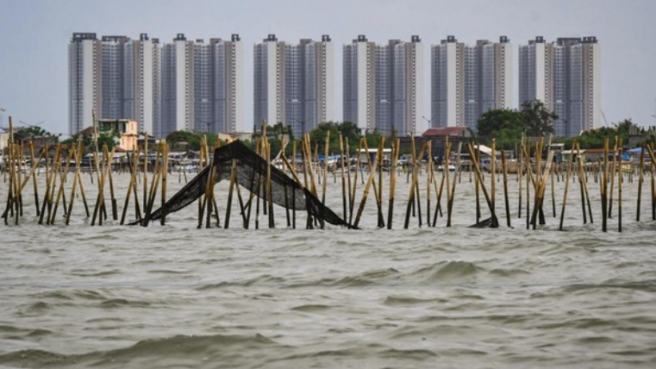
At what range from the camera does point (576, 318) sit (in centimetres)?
792

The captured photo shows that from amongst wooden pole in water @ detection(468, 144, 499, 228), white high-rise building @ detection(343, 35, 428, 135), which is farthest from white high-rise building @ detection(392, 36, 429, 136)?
wooden pole in water @ detection(468, 144, 499, 228)

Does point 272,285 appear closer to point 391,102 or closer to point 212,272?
point 212,272

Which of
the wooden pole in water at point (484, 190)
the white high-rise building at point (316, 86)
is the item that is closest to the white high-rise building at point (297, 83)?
the white high-rise building at point (316, 86)

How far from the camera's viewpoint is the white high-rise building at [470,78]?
132 meters

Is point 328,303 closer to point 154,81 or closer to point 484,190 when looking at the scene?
point 484,190

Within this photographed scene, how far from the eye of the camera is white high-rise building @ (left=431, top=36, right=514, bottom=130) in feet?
434

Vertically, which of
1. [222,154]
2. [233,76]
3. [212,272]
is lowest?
[212,272]

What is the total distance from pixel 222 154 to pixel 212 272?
18.0 ft

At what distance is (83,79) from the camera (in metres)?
134

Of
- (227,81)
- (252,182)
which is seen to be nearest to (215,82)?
(227,81)

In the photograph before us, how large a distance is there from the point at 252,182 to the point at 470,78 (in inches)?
4684

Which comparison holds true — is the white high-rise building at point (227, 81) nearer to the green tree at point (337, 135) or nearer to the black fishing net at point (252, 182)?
the green tree at point (337, 135)

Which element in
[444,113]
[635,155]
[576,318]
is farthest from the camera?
[444,113]

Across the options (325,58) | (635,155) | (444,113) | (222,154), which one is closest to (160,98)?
(325,58)
